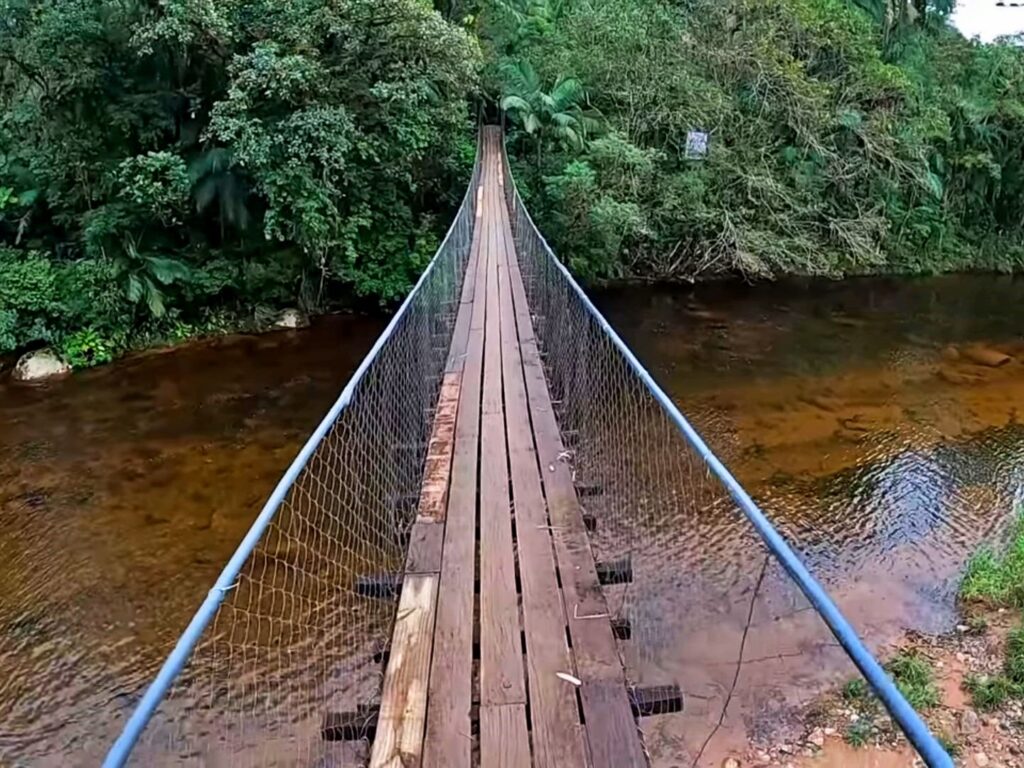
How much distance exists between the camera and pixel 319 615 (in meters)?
3.85

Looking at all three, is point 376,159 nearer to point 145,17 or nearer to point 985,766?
point 145,17

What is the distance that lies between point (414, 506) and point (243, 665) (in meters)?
1.59

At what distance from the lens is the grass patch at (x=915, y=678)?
10.4ft

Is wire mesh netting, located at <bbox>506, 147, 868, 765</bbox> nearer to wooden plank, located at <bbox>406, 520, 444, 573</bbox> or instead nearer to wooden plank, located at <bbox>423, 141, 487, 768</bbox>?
wooden plank, located at <bbox>423, 141, 487, 768</bbox>

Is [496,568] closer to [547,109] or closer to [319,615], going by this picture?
[319,615]

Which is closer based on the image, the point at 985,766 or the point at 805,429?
the point at 985,766

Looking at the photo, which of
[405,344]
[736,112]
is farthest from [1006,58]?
[405,344]

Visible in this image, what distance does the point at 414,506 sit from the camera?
8.27 ft

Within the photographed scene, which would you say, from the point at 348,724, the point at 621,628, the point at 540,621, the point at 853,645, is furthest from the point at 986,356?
the point at 853,645

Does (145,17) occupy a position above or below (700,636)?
above

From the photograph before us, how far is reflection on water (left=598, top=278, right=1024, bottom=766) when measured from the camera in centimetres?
345

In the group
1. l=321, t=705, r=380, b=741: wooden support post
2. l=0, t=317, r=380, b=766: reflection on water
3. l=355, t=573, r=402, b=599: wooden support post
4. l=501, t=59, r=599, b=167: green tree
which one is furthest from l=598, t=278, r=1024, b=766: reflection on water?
l=0, t=317, r=380, b=766: reflection on water

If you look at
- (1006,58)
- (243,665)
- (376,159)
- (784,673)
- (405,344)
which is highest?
(1006,58)

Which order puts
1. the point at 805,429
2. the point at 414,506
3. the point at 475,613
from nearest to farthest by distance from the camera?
1. the point at 475,613
2. the point at 414,506
3. the point at 805,429
